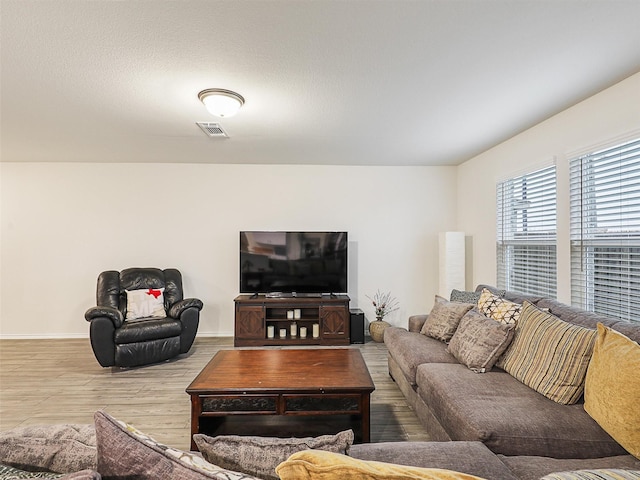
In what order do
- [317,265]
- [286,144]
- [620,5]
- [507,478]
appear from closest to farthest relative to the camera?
1. [507,478]
2. [620,5]
3. [286,144]
4. [317,265]

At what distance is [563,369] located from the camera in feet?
5.84

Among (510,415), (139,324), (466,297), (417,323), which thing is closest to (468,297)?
(466,297)

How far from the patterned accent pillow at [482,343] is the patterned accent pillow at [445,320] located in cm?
29

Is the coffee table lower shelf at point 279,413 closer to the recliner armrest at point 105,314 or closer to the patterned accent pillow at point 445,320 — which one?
the patterned accent pillow at point 445,320

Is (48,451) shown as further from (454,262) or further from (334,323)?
(454,262)

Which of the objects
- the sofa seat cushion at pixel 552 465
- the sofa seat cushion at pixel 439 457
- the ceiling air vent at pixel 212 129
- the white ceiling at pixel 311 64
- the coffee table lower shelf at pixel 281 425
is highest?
the ceiling air vent at pixel 212 129

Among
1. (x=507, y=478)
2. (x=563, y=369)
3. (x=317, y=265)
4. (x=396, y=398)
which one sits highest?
(x=317, y=265)

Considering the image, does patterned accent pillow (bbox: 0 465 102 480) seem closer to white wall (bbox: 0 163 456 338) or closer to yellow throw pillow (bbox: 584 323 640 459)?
yellow throw pillow (bbox: 584 323 640 459)

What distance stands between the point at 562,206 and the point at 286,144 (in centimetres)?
291

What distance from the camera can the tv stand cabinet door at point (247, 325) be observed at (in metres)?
4.36

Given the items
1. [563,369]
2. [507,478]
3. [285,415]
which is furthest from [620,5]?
[285,415]

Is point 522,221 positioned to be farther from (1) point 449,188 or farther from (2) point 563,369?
(2) point 563,369

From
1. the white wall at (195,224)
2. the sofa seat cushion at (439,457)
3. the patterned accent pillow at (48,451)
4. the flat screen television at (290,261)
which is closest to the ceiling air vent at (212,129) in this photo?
the white wall at (195,224)

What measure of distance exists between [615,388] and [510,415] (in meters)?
0.46
